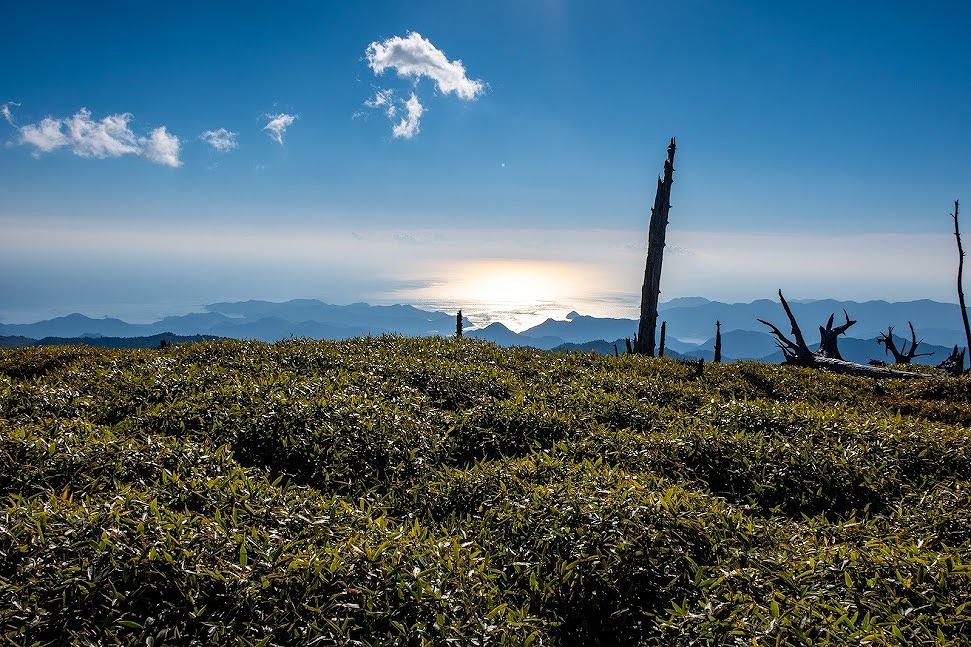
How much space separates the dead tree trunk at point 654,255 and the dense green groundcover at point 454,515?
1220 centimetres

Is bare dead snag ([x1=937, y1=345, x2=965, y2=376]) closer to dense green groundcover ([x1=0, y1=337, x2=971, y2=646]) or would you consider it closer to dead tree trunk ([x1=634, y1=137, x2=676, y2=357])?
dead tree trunk ([x1=634, y1=137, x2=676, y2=357])

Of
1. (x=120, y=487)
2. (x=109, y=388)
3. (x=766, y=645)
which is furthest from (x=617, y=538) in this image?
(x=109, y=388)

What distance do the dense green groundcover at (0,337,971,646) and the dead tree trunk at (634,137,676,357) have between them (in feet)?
40.0

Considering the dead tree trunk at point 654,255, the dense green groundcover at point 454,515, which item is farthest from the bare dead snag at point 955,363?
the dense green groundcover at point 454,515

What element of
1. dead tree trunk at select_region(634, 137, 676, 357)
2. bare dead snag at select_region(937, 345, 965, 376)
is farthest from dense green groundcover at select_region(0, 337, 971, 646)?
bare dead snag at select_region(937, 345, 965, 376)

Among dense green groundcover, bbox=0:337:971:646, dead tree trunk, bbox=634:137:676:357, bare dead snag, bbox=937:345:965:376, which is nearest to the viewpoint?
dense green groundcover, bbox=0:337:971:646

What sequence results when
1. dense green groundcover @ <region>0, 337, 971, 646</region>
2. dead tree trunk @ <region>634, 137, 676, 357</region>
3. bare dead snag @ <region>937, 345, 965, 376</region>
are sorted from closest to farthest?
dense green groundcover @ <region>0, 337, 971, 646</region> → bare dead snag @ <region>937, 345, 965, 376</region> → dead tree trunk @ <region>634, 137, 676, 357</region>

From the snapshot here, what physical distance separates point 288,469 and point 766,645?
20.2 feet

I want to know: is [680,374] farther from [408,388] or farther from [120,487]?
[120,487]

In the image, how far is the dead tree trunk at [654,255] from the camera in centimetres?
2333

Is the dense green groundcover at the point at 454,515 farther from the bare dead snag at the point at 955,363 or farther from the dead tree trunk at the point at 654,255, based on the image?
the bare dead snag at the point at 955,363

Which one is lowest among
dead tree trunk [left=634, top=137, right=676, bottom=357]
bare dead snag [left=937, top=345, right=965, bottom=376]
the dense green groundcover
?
the dense green groundcover

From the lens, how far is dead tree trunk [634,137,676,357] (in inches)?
918

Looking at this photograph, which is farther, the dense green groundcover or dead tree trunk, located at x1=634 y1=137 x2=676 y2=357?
dead tree trunk, located at x1=634 y1=137 x2=676 y2=357
